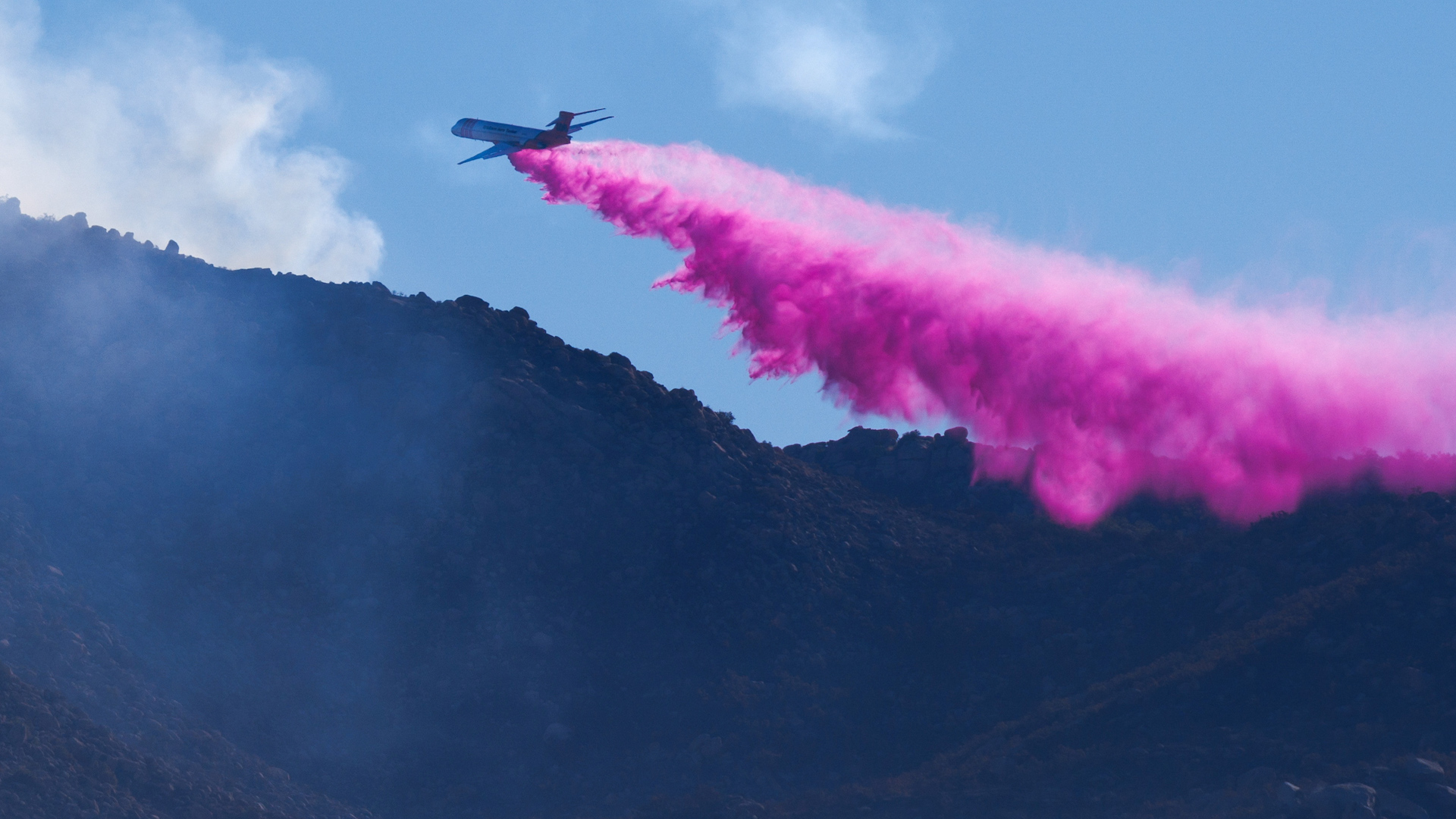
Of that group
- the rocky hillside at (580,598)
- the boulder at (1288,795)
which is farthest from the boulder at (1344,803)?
the boulder at (1288,795)

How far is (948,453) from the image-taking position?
72.4 metres

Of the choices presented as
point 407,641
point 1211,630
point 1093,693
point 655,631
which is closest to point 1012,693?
point 1093,693

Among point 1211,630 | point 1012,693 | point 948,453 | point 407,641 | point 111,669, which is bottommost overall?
point 111,669

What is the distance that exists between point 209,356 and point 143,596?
14.7m

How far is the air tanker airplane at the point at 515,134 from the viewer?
220 ft

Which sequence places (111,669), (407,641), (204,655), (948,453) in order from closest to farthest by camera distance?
(111,669), (204,655), (407,641), (948,453)

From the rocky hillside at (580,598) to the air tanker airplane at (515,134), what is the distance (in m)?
7.06

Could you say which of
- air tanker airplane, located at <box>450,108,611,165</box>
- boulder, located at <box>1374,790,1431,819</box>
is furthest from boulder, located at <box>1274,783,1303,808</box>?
air tanker airplane, located at <box>450,108,611,165</box>

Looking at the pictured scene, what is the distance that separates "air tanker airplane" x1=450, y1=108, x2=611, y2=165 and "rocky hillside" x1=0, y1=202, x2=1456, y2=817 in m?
7.06

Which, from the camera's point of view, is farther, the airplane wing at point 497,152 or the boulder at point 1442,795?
the airplane wing at point 497,152

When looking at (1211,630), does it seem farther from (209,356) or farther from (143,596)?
(209,356)

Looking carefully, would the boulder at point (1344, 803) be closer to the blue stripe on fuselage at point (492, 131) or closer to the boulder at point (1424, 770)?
the boulder at point (1424, 770)

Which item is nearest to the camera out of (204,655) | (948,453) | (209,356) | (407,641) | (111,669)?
(111,669)

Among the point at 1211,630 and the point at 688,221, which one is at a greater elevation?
the point at 688,221
